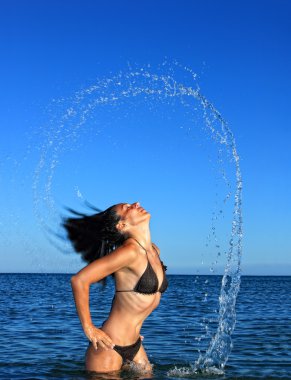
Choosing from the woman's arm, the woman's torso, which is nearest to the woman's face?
the woman's torso

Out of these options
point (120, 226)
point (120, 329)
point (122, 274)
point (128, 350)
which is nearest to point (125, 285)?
point (122, 274)

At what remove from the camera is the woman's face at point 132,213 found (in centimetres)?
804

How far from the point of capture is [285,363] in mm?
12805

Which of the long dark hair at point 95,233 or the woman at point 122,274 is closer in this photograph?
the woman at point 122,274

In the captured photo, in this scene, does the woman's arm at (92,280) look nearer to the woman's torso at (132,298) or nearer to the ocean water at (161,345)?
the woman's torso at (132,298)

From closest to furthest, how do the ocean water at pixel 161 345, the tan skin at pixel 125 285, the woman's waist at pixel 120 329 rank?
1. the tan skin at pixel 125 285
2. the woman's waist at pixel 120 329
3. the ocean water at pixel 161 345

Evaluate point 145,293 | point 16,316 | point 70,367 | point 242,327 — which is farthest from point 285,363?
point 16,316

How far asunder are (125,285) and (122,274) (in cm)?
15

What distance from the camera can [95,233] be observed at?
27.2ft

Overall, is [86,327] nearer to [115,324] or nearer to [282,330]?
[115,324]

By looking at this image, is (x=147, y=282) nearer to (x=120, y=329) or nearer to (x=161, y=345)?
(x=120, y=329)

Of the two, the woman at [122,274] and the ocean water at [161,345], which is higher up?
the woman at [122,274]

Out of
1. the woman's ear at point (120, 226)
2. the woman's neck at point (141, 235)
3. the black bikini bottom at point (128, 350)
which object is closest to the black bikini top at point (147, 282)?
the woman's neck at point (141, 235)

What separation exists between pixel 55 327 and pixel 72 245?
39.2 feet
